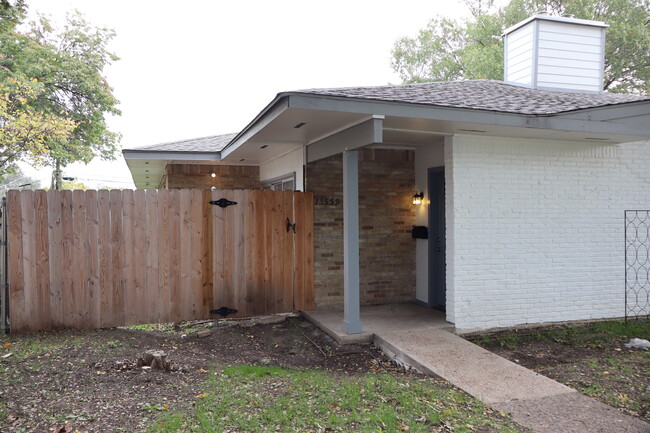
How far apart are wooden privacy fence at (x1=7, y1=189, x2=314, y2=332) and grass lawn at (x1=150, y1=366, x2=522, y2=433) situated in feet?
7.36

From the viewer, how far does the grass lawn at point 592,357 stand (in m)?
4.11

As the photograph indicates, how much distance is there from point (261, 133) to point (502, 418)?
170 inches

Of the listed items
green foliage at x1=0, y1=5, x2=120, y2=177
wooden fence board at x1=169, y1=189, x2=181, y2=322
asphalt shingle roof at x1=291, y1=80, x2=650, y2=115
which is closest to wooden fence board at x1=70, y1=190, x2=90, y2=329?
wooden fence board at x1=169, y1=189, x2=181, y2=322

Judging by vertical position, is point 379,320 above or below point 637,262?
below

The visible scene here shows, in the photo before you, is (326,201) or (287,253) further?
(326,201)

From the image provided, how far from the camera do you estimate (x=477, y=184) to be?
5.98 meters

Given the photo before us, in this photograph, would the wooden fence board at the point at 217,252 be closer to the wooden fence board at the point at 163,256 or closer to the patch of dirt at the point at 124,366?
the patch of dirt at the point at 124,366

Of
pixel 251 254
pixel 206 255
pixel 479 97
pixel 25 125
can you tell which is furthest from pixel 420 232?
pixel 25 125

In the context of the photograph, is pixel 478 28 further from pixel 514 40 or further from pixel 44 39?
pixel 44 39

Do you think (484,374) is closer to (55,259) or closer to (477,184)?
(477,184)

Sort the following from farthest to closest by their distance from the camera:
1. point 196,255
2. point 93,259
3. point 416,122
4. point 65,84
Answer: point 65,84 → point 196,255 → point 93,259 → point 416,122

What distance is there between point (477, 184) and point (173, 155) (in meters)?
5.79

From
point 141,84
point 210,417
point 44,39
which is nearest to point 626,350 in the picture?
point 210,417

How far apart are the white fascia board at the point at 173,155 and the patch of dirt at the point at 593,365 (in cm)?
579
